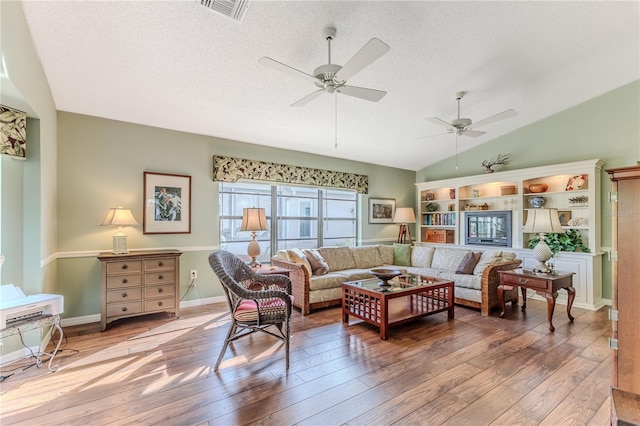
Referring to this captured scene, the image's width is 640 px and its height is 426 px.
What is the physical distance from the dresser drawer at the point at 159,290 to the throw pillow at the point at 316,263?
1.87 m

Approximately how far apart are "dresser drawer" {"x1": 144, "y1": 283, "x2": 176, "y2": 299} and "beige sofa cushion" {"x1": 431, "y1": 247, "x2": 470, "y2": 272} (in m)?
4.08

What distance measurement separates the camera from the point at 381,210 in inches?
254

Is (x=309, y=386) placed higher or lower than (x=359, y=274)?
lower

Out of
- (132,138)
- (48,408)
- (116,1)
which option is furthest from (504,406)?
(132,138)

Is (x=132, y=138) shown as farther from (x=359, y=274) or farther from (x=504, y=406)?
(x=504, y=406)

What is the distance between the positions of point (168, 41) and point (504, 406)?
12.6 ft

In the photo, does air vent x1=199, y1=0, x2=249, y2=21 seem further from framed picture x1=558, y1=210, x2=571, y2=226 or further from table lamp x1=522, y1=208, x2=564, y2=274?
framed picture x1=558, y1=210, x2=571, y2=226

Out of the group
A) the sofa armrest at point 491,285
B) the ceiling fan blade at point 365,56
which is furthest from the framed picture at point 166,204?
the sofa armrest at point 491,285

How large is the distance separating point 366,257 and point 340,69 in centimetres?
357

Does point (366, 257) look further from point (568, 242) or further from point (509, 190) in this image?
point (568, 242)

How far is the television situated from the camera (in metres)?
5.27

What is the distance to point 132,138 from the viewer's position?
3889 mm

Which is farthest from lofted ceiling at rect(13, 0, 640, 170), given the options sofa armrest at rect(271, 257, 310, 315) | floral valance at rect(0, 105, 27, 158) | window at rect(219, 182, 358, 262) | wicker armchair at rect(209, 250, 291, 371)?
sofa armrest at rect(271, 257, 310, 315)

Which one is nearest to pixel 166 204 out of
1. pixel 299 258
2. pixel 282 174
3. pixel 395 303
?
pixel 282 174
